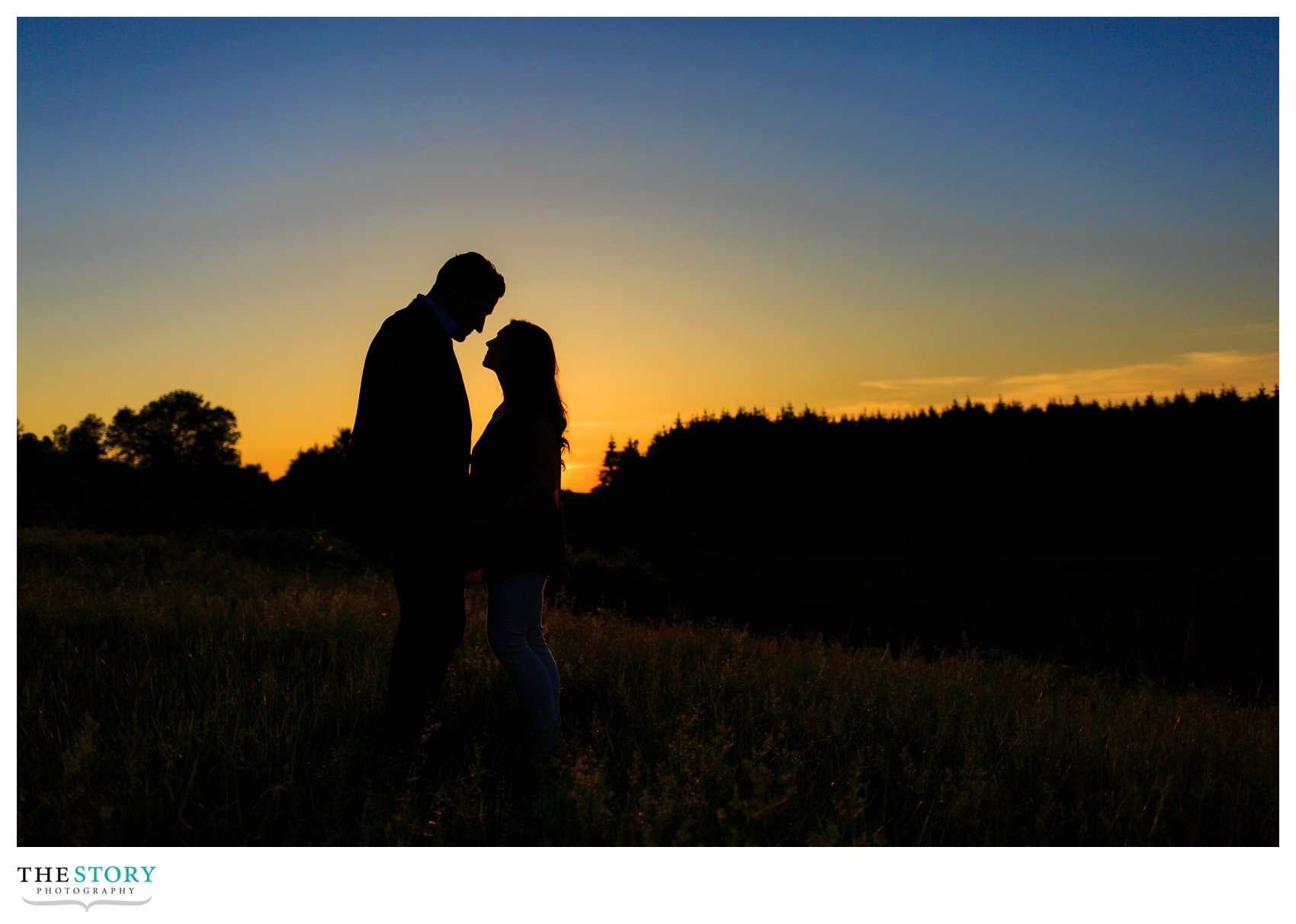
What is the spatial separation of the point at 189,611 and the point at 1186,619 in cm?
2124

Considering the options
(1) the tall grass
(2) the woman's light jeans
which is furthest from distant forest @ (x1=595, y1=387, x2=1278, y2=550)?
(2) the woman's light jeans

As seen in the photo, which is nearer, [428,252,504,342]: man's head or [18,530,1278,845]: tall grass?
[18,530,1278,845]: tall grass

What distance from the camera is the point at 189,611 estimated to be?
20.3ft

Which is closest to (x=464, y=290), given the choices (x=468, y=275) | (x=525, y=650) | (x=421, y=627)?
(x=468, y=275)

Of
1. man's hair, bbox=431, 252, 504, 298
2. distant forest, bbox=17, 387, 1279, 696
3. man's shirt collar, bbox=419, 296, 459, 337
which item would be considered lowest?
distant forest, bbox=17, 387, 1279, 696

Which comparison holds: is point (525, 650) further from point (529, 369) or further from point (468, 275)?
point (468, 275)

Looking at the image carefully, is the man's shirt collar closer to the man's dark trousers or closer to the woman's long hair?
the woman's long hair

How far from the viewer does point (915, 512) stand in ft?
104

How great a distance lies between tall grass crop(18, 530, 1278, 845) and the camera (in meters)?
2.75

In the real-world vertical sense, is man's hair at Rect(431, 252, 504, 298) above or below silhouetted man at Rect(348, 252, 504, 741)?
above

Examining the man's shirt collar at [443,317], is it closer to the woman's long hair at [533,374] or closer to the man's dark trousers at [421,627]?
the woman's long hair at [533,374]

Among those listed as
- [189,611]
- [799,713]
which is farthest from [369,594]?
[799,713]

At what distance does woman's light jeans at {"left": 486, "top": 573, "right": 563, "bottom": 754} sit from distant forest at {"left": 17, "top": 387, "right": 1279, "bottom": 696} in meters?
13.8

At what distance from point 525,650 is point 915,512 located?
101 feet
